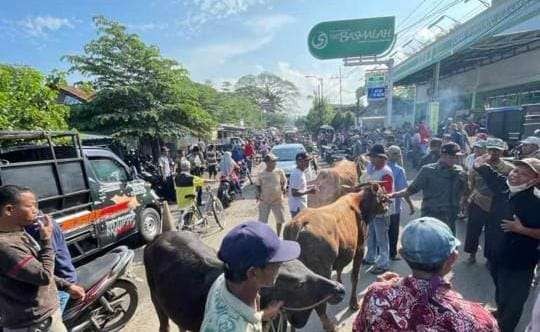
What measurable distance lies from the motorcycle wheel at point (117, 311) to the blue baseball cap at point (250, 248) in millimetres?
3114

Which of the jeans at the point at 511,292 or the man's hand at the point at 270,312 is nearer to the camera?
the man's hand at the point at 270,312

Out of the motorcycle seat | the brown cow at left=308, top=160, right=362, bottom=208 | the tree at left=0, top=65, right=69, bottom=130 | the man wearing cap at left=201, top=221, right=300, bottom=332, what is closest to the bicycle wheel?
the brown cow at left=308, top=160, right=362, bottom=208

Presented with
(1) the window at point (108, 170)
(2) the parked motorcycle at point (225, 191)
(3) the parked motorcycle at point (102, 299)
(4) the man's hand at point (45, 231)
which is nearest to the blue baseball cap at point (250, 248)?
(4) the man's hand at point (45, 231)

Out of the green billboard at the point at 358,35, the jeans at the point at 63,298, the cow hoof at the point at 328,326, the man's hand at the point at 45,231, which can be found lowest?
the cow hoof at the point at 328,326

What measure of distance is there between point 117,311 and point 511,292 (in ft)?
13.2

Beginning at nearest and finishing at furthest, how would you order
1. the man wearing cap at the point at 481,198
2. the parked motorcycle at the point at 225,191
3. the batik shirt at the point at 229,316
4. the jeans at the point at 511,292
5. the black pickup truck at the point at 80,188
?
1. the batik shirt at the point at 229,316
2. the jeans at the point at 511,292
3. the man wearing cap at the point at 481,198
4. the black pickup truck at the point at 80,188
5. the parked motorcycle at the point at 225,191

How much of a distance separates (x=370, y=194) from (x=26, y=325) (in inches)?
145

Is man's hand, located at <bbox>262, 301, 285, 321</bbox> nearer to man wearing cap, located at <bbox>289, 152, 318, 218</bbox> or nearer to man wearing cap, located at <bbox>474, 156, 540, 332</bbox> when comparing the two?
man wearing cap, located at <bbox>474, 156, 540, 332</bbox>

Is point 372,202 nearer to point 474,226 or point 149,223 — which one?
point 474,226

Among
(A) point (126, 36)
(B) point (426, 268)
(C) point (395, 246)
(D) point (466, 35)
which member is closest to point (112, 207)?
(C) point (395, 246)

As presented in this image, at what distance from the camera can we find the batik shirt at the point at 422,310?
1.61 metres

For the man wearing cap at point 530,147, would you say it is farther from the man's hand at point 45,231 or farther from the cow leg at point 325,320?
the man's hand at point 45,231

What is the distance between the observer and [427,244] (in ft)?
5.70

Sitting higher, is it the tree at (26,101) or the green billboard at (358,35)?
the green billboard at (358,35)
